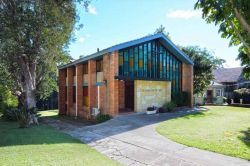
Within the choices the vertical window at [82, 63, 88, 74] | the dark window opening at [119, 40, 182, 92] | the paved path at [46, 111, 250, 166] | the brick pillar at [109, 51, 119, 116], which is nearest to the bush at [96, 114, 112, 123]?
the brick pillar at [109, 51, 119, 116]

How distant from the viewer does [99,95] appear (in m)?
19.0

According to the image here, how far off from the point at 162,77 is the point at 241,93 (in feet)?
53.9

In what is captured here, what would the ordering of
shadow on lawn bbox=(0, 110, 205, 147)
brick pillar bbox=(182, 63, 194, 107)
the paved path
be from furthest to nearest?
brick pillar bbox=(182, 63, 194, 107)
shadow on lawn bbox=(0, 110, 205, 147)
the paved path

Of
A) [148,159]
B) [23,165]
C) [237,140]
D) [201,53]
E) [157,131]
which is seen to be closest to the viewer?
[23,165]

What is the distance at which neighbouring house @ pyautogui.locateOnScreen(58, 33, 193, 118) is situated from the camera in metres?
17.8

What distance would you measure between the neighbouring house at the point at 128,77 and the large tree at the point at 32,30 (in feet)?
11.3

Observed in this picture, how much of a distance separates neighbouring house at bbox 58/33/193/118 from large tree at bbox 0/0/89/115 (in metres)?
3.44

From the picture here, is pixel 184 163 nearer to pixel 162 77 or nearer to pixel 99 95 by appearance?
pixel 99 95

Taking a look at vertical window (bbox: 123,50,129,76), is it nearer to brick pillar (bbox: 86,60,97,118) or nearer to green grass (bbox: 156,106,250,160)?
brick pillar (bbox: 86,60,97,118)

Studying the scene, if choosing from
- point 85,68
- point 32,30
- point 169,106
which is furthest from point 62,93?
point 32,30

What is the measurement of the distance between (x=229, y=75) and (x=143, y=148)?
38.8 metres

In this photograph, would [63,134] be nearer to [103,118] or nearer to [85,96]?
[103,118]

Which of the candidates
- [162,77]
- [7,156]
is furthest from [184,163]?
[162,77]

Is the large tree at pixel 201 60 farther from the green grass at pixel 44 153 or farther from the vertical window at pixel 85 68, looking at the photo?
the green grass at pixel 44 153
